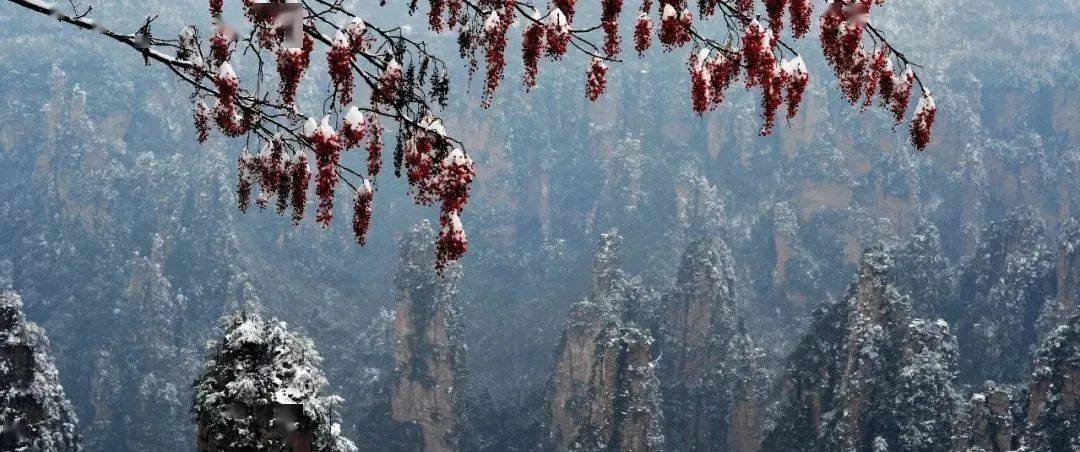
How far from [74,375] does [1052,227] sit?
70968 mm

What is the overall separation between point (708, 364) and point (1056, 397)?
24.3 meters

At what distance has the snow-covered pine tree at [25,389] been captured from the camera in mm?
25047

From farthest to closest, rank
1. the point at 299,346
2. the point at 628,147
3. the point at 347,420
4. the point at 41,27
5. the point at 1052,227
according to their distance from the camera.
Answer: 1. the point at 41,27
2. the point at 628,147
3. the point at 1052,227
4. the point at 347,420
5. the point at 299,346

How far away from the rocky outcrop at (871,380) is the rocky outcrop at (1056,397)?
15.0 ft

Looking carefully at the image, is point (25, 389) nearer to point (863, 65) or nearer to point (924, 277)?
point (863, 65)

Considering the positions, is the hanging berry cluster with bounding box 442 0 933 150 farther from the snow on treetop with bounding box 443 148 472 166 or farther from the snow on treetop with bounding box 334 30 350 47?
the snow on treetop with bounding box 334 30 350 47

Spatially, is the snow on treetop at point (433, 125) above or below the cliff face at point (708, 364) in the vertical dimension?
below

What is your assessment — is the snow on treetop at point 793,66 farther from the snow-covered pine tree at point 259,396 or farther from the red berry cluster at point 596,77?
the snow-covered pine tree at point 259,396

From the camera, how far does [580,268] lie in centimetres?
7694

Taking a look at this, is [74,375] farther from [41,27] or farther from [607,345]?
[41,27]

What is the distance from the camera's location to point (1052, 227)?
72.7m

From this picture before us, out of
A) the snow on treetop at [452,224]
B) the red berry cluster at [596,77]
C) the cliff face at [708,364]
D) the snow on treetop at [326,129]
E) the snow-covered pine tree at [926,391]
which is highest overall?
the cliff face at [708,364]

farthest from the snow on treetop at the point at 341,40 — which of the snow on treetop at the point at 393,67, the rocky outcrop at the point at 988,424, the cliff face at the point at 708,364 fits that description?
the cliff face at the point at 708,364

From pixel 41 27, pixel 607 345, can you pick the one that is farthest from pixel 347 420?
pixel 41 27
